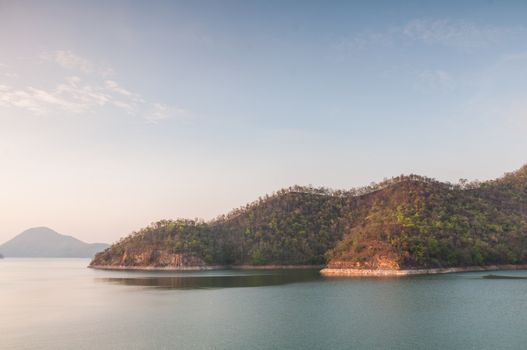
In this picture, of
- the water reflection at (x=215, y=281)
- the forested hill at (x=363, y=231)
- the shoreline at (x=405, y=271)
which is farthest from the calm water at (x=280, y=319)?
the forested hill at (x=363, y=231)

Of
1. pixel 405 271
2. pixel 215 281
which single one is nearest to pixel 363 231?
pixel 405 271

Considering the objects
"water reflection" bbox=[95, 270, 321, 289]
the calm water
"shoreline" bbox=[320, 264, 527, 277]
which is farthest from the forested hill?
the calm water

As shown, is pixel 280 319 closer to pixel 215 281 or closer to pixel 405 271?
pixel 215 281

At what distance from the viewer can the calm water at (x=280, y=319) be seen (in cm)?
3575

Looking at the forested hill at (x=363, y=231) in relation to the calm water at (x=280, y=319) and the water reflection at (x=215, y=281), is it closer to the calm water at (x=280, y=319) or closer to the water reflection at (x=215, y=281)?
the water reflection at (x=215, y=281)

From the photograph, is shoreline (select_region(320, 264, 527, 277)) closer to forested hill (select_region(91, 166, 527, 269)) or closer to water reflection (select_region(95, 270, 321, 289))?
forested hill (select_region(91, 166, 527, 269))

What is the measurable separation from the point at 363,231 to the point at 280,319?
3269 inches

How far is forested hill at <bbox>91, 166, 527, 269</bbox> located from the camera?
113312 mm

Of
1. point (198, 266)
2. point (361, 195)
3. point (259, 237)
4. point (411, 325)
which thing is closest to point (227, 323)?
point (411, 325)

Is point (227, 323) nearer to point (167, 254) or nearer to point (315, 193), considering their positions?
point (167, 254)

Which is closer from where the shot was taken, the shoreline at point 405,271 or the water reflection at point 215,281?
the water reflection at point 215,281

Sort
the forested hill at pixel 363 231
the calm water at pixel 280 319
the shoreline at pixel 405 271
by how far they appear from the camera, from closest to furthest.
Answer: the calm water at pixel 280 319, the shoreline at pixel 405 271, the forested hill at pixel 363 231

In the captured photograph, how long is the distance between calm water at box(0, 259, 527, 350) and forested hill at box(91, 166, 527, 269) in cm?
4117

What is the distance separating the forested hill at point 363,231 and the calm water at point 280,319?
41.2 m
